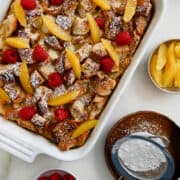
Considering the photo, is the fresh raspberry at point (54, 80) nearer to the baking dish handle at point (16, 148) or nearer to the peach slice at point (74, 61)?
the peach slice at point (74, 61)

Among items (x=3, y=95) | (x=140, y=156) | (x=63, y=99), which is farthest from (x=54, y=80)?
(x=140, y=156)

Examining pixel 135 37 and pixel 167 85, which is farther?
pixel 167 85

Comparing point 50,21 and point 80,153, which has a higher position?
point 50,21

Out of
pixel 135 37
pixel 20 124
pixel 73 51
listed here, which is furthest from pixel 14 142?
pixel 135 37

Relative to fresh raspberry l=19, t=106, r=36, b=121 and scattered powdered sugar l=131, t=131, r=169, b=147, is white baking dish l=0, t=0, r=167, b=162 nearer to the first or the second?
fresh raspberry l=19, t=106, r=36, b=121

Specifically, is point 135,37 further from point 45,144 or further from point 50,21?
point 45,144

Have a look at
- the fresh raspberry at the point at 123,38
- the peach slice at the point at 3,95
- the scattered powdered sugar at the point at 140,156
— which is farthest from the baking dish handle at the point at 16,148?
the fresh raspberry at the point at 123,38
